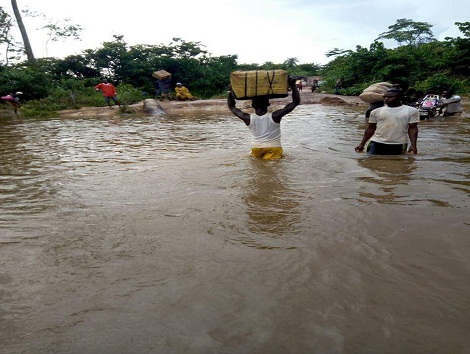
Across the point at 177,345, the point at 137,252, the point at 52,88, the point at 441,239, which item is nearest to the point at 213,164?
the point at 137,252

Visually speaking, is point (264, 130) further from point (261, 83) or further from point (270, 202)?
point (270, 202)

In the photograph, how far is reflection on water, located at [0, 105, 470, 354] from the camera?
4.99 ft

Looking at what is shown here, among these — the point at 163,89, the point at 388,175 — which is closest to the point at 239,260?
the point at 388,175

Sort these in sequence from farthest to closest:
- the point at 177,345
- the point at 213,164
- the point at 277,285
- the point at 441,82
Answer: the point at 441,82
the point at 213,164
the point at 277,285
the point at 177,345

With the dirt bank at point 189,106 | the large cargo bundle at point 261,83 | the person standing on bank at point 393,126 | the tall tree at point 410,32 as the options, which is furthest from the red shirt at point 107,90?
the tall tree at point 410,32

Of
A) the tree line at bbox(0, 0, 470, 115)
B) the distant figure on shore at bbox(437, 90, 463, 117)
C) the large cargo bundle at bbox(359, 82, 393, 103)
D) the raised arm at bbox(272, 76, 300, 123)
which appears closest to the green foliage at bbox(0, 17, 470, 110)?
the tree line at bbox(0, 0, 470, 115)

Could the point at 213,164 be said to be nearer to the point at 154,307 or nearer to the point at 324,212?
the point at 324,212

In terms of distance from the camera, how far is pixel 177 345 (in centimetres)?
147

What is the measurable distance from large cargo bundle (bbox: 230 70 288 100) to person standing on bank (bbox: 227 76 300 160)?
116 mm

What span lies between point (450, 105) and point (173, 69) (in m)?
16.7

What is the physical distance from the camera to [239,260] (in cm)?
216

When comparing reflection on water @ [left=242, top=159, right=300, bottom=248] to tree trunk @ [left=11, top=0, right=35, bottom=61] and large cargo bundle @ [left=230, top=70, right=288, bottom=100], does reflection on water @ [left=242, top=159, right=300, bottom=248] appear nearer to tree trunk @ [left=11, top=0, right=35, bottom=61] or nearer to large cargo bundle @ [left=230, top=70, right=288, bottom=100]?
large cargo bundle @ [left=230, top=70, right=288, bottom=100]

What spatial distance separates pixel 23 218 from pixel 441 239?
→ 3.20m

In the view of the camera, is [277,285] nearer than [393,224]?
Yes
